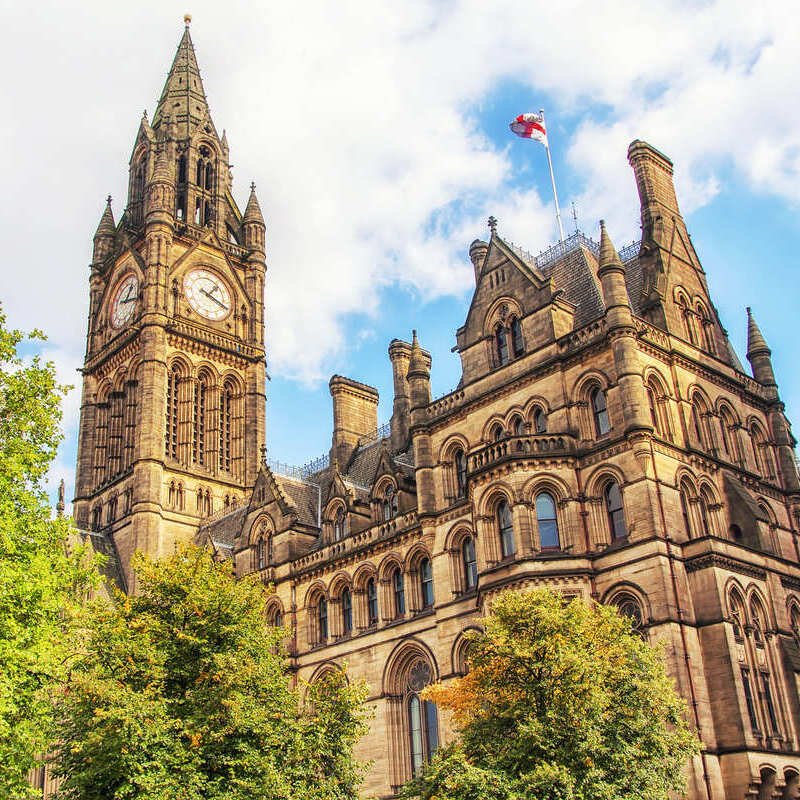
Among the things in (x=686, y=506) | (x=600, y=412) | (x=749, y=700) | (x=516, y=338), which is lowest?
(x=749, y=700)

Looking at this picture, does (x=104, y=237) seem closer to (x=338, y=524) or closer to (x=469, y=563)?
(x=338, y=524)

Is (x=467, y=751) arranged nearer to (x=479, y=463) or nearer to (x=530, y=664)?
(x=530, y=664)

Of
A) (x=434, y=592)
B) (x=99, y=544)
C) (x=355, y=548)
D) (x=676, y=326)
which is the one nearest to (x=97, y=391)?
(x=99, y=544)

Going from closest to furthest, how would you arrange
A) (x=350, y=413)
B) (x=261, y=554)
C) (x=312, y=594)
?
(x=312, y=594), (x=261, y=554), (x=350, y=413)

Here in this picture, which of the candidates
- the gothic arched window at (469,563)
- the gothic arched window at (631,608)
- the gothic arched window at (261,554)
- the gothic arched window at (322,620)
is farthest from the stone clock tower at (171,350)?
the gothic arched window at (631,608)

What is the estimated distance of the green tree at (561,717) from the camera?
2353cm

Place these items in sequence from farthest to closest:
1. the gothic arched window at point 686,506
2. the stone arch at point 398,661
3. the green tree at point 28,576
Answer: the stone arch at point 398,661 → the gothic arched window at point 686,506 → the green tree at point 28,576

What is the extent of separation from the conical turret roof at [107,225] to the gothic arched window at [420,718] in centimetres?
4580

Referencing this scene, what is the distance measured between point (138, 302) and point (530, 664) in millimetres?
46821

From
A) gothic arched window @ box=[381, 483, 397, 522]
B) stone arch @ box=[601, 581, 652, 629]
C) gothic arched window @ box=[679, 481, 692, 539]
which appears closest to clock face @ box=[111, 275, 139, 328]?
gothic arched window @ box=[381, 483, 397, 522]

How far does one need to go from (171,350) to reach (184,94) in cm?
2292

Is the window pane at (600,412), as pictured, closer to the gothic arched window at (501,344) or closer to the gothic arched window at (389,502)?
the gothic arched window at (501,344)

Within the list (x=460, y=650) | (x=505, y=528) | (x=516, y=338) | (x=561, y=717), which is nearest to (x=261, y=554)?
(x=460, y=650)

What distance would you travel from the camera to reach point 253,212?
243 ft
